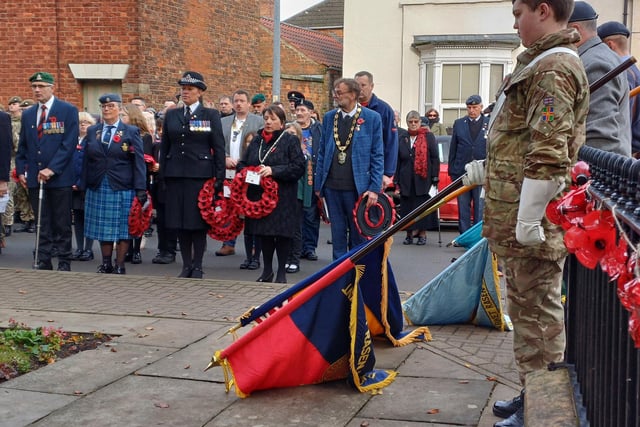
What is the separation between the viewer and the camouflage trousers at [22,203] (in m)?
14.1

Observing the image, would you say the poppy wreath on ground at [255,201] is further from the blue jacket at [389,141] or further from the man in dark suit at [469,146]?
the man in dark suit at [469,146]

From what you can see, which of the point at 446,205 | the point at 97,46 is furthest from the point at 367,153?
the point at 97,46

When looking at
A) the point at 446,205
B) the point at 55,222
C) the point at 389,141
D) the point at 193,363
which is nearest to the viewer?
the point at 193,363

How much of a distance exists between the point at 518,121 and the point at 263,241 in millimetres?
5362

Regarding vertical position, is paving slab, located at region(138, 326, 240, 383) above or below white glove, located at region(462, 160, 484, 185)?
below

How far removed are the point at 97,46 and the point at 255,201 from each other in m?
10.9

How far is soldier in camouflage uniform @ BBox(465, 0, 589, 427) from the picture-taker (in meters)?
3.76

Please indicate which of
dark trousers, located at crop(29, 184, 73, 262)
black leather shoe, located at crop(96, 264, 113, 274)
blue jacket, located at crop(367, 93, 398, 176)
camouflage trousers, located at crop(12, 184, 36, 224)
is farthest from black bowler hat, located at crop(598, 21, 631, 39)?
camouflage trousers, located at crop(12, 184, 36, 224)

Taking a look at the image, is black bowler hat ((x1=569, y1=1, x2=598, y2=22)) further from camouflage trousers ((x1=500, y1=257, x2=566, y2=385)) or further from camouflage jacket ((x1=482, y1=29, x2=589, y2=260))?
camouflage trousers ((x1=500, y1=257, x2=566, y2=385))

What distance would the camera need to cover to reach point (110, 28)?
59.8 feet

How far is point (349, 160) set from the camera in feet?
27.1

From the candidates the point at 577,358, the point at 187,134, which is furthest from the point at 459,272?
the point at 187,134

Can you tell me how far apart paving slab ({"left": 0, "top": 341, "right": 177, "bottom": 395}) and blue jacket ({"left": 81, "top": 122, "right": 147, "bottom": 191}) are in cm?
382

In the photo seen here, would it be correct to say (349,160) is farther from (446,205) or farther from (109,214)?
(446,205)
